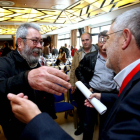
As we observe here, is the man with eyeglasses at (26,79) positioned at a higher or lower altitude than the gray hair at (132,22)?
lower

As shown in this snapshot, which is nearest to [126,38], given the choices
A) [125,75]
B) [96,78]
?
[125,75]

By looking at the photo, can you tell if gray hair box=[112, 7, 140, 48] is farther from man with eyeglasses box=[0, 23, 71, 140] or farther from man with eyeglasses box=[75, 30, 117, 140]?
man with eyeglasses box=[75, 30, 117, 140]

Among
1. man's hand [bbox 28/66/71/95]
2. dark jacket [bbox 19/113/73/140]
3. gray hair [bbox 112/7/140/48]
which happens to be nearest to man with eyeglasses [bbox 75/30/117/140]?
gray hair [bbox 112/7/140/48]

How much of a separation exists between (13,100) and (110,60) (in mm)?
778

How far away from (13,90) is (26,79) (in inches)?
5.7

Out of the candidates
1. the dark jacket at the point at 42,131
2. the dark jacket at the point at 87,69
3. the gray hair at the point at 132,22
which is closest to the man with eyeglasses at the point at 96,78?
the dark jacket at the point at 87,69

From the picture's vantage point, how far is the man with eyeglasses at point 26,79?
2.04ft

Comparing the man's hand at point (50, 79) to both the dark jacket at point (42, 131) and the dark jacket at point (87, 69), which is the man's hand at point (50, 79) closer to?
the dark jacket at point (42, 131)

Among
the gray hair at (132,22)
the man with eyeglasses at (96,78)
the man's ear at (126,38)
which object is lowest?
the man with eyeglasses at (96,78)

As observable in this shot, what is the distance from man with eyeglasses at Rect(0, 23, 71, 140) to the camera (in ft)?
2.04

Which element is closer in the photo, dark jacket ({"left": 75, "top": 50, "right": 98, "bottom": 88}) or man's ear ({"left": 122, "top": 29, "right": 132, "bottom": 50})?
man's ear ({"left": 122, "top": 29, "right": 132, "bottom": 50})

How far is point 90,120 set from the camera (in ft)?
7.25

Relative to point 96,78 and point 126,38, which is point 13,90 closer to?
point 126,38

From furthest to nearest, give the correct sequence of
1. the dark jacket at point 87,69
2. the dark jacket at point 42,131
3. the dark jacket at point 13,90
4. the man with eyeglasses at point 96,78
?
1. the dark jacket at point 87,69
2. the man with eyeglasses at point 96,78
3. the dark jacket at point 13,90
4. the dark jacket at point 42,131
